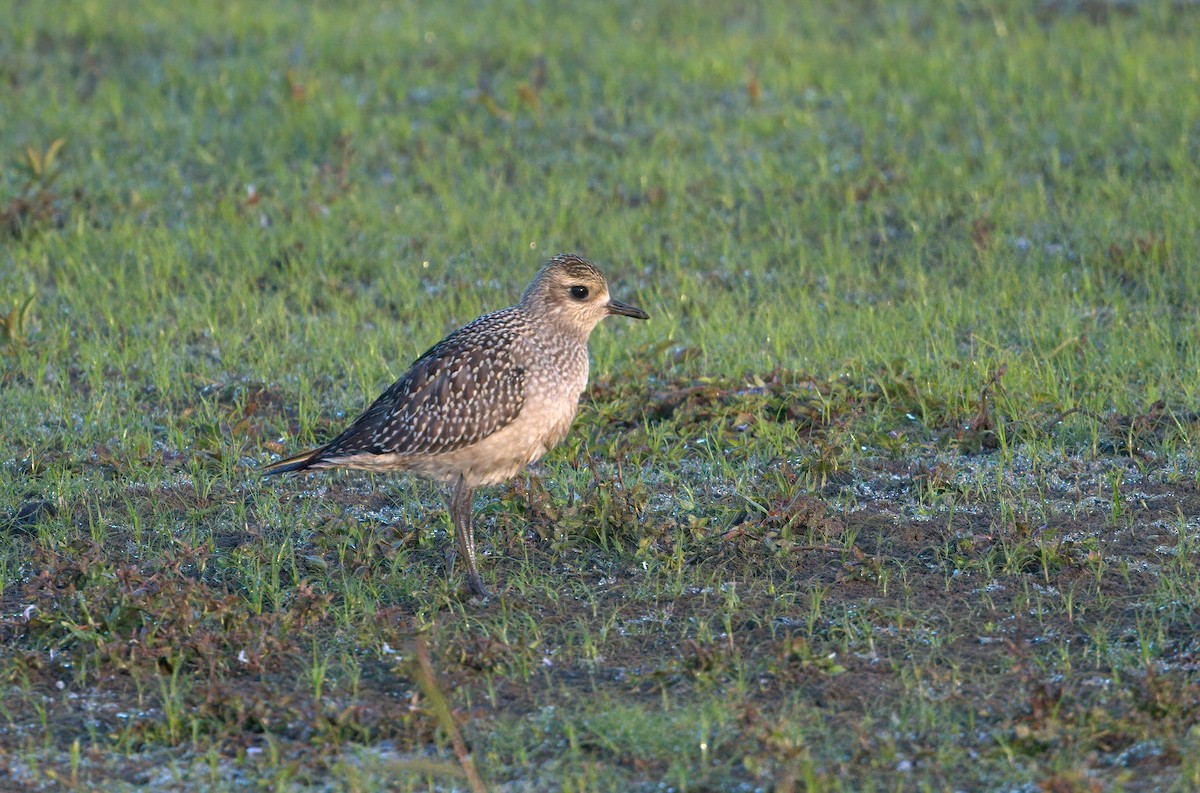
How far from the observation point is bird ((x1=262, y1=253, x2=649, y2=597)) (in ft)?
23.3

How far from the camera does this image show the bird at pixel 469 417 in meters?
7.09

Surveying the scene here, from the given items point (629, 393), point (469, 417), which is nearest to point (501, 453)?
point (469, 417)

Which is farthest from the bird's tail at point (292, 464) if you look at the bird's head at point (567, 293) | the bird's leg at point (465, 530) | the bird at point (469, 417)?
the bird's head at point (567, 293)

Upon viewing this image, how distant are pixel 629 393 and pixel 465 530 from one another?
201cm

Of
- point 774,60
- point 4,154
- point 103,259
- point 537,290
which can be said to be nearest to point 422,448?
point 537,290

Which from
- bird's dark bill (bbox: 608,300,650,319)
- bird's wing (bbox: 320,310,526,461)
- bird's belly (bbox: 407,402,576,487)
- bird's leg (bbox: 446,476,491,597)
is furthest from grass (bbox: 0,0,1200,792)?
bird's dark bill (bbox: 608,300,650,319)

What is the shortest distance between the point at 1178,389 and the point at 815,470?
2.28 metres

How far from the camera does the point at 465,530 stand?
22.8 feet

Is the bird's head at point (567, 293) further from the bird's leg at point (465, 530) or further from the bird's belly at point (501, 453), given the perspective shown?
the bird's leg at point (465, 530)

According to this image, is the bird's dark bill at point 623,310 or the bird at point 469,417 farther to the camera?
the bird's dark bill at point 623,310

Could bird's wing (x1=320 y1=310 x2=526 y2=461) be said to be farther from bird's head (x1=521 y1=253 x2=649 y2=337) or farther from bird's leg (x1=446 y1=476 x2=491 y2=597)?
bird's head (x1=521 y1=253 x2=649 y2=337)

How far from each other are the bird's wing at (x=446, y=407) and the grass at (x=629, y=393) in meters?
0.46

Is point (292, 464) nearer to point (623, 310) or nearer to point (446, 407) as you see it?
point (446, 407)

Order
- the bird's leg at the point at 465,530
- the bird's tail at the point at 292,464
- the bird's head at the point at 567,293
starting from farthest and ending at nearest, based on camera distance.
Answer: the bird's head at the point at 567,293 < the bird's tail at the point at 292,464 < the bird's leg at the point at 465,530
